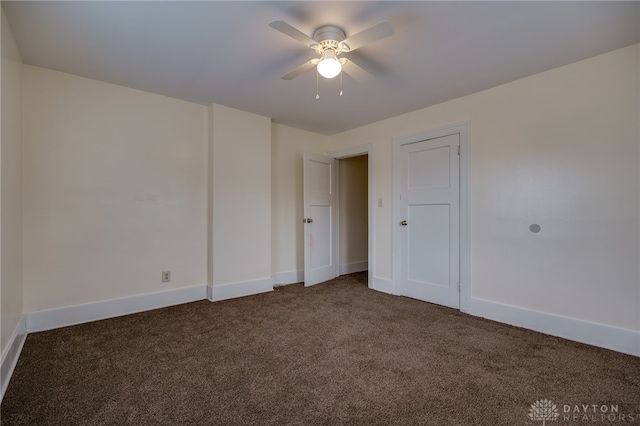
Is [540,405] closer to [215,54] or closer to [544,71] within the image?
[544,71]

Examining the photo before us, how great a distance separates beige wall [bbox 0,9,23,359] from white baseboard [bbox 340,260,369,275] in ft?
12.5

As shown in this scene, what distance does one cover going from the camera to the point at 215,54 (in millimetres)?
2307

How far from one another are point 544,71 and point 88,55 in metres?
3.92

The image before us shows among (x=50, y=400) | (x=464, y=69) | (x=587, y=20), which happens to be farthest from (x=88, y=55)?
(x=587, y=20)

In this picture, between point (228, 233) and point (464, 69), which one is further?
point (228, 233)

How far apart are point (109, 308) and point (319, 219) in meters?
2.72

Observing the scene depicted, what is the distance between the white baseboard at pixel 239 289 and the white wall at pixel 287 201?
0.34 m

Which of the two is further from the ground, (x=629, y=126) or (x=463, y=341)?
(x=629, y=126)

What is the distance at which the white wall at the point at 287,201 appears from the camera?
4.19m

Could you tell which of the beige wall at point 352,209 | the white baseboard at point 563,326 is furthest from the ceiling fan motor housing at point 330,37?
the beige wall at point 352,209

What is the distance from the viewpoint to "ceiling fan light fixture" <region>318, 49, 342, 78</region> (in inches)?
77.3

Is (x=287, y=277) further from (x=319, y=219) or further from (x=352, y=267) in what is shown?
(x=352, y=267)

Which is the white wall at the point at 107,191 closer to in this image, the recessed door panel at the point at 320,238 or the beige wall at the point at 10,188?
the beige wall at the point at 10,188

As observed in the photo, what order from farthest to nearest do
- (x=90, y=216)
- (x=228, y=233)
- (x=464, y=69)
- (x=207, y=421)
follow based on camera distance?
1. (x=228, y=233)
2. (x=90, y=216)
3. (x=464, y=69)
4. (x=207, y=421)
